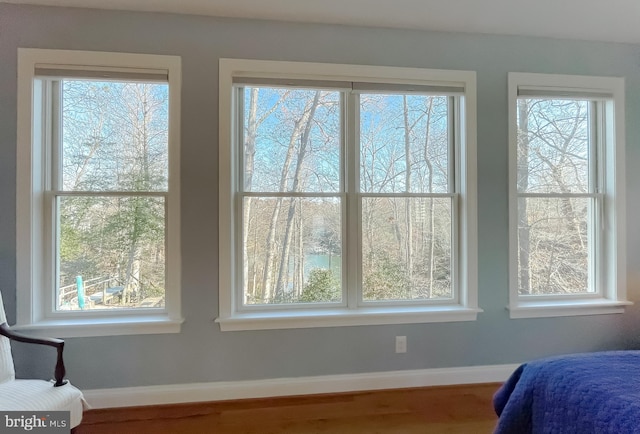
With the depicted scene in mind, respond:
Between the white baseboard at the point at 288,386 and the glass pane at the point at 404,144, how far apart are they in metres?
1.29

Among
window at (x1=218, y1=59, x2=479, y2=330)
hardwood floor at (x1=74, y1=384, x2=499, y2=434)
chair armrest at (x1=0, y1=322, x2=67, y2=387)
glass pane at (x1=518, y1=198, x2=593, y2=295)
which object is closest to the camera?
chair armrest at (x1=0, y1=322, x2=67, y2=387)

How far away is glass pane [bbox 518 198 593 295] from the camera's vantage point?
9.00 feet

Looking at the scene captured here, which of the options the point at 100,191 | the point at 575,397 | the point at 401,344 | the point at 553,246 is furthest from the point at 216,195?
the point at 553,246

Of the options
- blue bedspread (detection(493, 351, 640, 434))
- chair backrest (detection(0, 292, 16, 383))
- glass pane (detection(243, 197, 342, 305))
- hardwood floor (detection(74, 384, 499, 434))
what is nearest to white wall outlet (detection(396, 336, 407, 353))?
hardwood floor (detection(74, 384, 499, 434))

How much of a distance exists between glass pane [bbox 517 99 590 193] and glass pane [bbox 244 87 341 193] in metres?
1.41

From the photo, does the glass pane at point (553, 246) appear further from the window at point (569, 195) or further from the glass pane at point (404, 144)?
the glass pane at point (404, 144)

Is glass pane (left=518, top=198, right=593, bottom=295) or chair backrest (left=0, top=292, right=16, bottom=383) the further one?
glass pane (left=518, top=198, right=593, bottom=295)

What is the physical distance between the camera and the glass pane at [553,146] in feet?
9.02

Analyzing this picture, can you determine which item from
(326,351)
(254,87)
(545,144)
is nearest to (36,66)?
(254,87)

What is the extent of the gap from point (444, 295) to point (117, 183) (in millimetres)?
2375

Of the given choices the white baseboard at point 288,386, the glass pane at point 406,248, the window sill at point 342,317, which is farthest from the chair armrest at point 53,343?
the glass pane at point 406,248

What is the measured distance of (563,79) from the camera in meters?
2.68

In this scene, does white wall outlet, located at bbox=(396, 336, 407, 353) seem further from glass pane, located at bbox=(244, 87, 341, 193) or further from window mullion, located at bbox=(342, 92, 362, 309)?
glass pane, located at bbox=(244, 87, 341, 193)

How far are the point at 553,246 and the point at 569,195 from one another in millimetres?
402
